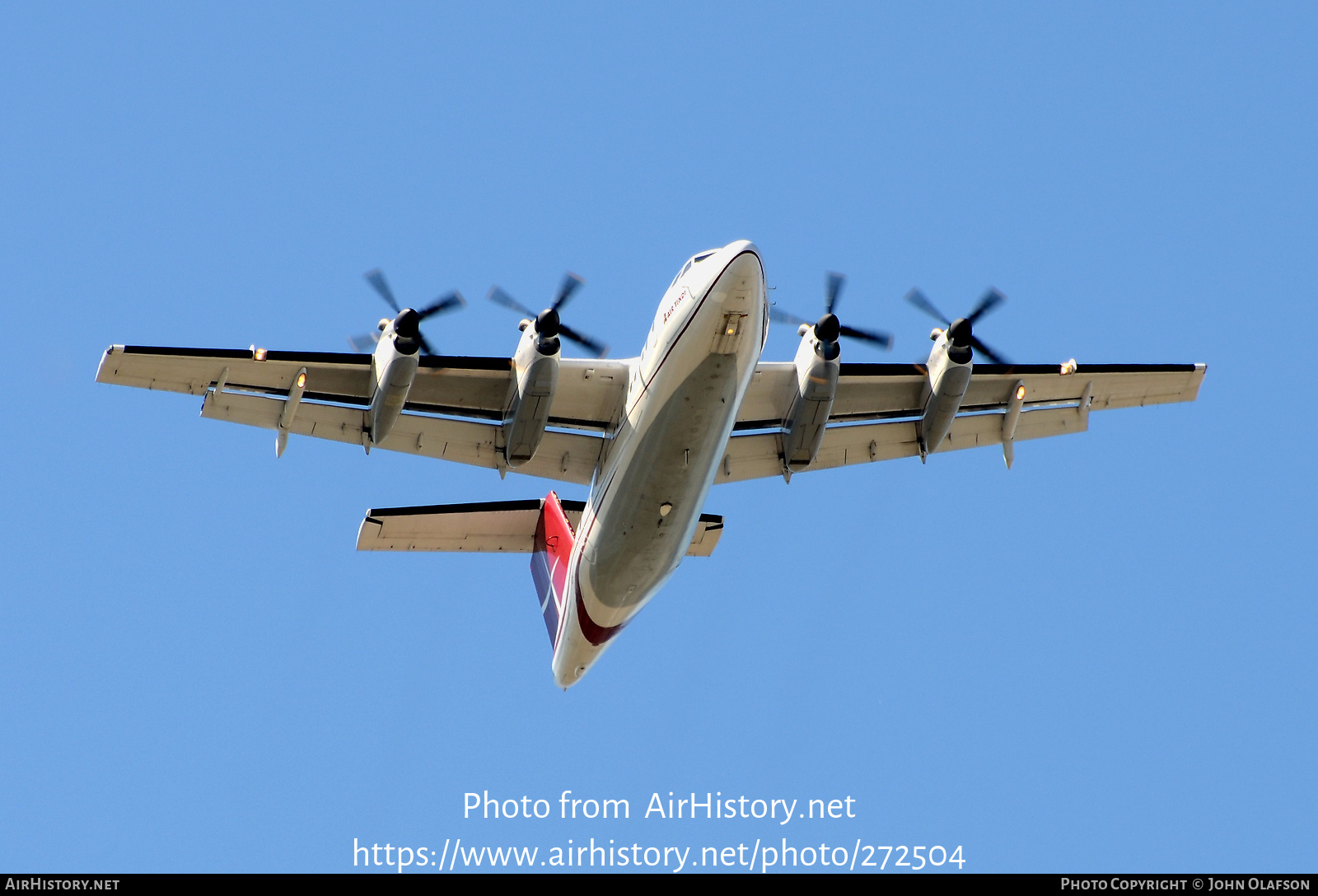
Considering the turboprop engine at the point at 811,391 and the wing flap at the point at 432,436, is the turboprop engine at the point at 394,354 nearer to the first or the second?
the wing flap at the point at 432,436

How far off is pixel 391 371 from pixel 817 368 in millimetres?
6130

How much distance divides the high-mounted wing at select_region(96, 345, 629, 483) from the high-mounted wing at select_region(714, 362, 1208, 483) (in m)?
2.43

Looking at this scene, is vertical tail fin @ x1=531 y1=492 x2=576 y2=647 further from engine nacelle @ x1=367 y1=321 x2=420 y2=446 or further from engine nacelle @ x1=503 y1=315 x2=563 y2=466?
engine nacelle @ x1=367 y1=321 x2=420 y2=446

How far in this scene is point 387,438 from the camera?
19922mm

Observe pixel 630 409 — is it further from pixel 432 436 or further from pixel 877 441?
pixel 877 441

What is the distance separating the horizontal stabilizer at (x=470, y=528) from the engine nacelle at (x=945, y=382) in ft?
12.6

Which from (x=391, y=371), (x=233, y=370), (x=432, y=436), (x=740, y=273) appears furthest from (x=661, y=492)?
(x=233, y=370)

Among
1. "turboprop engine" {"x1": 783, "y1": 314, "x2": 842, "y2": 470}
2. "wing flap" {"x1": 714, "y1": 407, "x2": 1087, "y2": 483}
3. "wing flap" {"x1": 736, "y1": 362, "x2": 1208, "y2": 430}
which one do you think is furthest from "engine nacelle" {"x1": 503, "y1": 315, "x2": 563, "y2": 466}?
"turboprop engine" {"x1": 783, "y1": 314, "x2": 842, "y2": 470}

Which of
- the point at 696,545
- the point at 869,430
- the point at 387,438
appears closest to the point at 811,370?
the point at 869,430

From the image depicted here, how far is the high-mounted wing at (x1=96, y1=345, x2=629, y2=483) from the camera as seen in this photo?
59.8ft
